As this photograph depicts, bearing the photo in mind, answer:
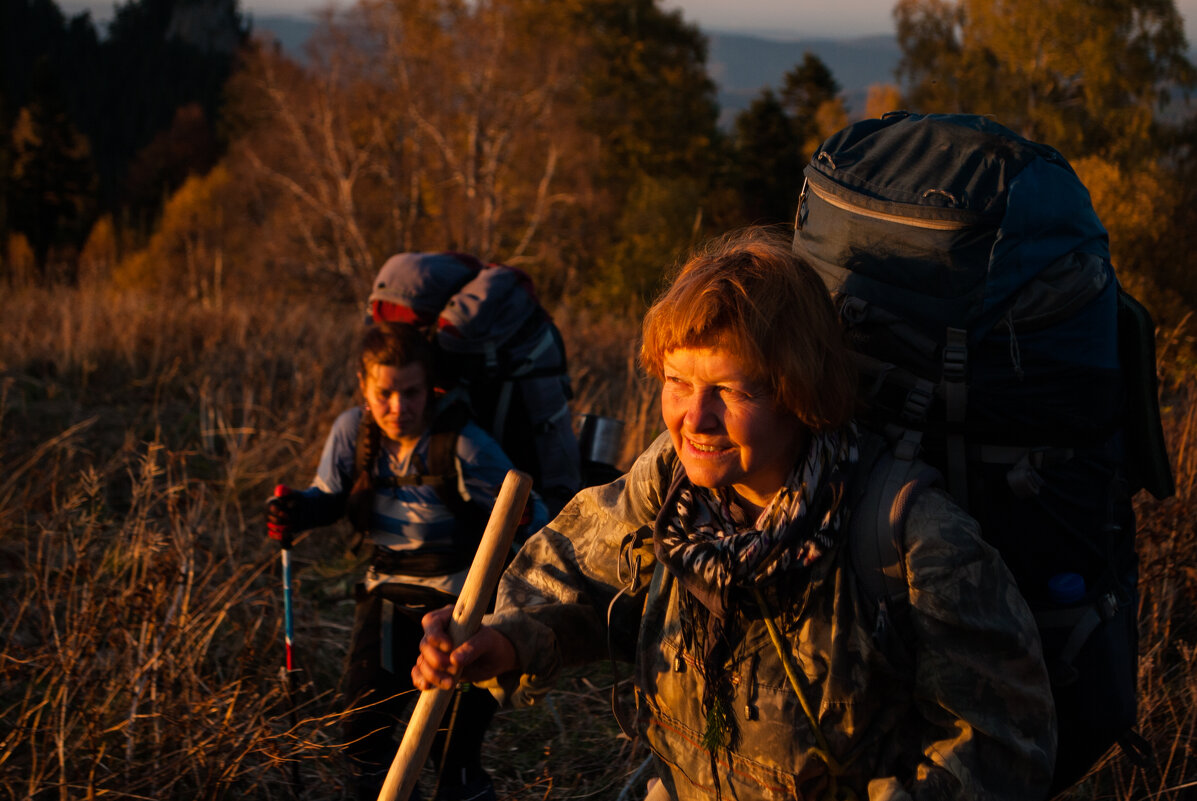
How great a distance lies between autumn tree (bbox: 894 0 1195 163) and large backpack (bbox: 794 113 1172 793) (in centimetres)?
2359

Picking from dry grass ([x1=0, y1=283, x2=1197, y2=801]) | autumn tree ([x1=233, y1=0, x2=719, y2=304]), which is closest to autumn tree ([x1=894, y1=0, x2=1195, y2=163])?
autumn tree ([x1=233, y1=0, x2=719, y2=304])

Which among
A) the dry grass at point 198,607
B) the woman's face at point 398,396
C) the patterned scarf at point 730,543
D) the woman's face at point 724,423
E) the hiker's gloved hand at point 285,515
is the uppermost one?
the woman's face at point 724,423

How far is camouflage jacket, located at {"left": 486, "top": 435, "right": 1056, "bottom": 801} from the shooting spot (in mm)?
1309

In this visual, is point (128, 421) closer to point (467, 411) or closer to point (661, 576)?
point (467, 411)

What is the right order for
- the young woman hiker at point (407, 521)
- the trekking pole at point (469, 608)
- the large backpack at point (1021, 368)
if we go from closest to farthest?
the trekking pole at point (469, 608), the large backpack at point (1021, 368), the young woman hiker at point (407, 521)

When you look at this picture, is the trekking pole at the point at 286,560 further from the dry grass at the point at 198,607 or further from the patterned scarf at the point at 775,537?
the patterned scarf at the point at 775,537

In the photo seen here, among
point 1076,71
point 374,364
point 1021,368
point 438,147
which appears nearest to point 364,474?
point 374,364

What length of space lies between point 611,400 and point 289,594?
181 inches

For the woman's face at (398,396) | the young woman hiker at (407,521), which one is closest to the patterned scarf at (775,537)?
the young woman hiker at (407,521)

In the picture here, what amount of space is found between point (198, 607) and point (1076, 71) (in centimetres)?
2613

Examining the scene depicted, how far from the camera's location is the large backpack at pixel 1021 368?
1512 mm

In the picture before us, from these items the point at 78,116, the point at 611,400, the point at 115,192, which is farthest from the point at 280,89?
the point at 78,116

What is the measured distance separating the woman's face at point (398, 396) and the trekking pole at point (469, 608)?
148 cm

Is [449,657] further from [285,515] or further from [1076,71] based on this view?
[1076,71]
